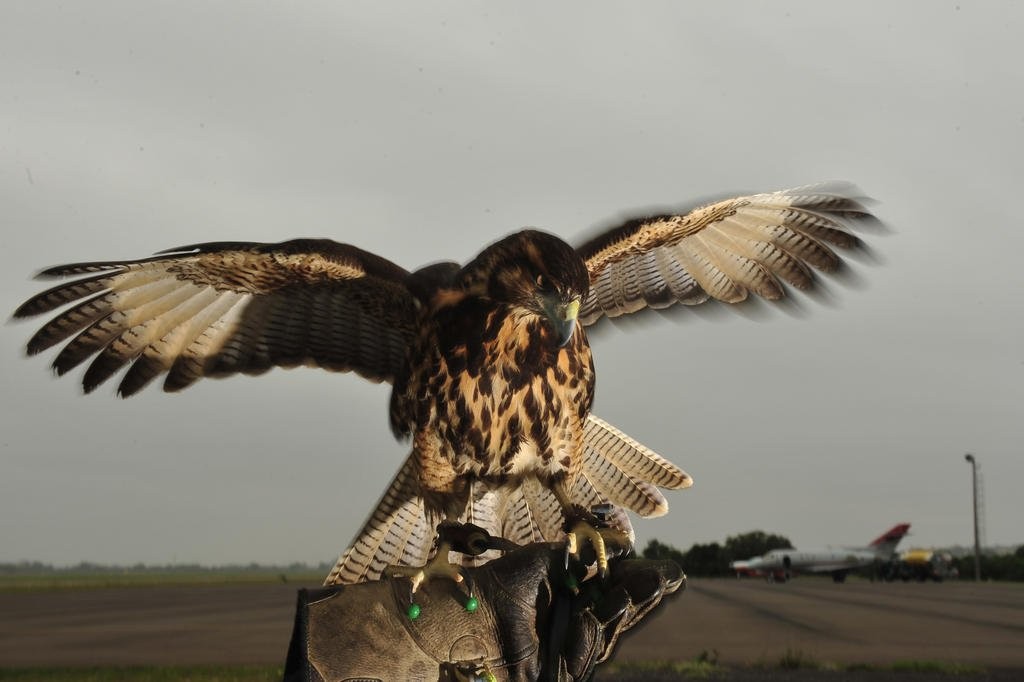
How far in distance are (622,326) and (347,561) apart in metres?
2.52

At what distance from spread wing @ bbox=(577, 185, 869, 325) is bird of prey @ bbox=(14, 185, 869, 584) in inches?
0.4

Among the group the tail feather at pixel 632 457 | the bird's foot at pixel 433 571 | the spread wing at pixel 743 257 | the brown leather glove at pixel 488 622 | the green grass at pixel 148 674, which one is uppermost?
the spread wing at pixel 743 257

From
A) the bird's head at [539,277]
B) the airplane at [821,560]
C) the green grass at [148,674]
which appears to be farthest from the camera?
the airplane at [821,560]

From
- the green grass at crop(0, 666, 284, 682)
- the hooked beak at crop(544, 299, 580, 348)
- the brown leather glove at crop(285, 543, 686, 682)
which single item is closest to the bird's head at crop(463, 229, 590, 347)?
the hooked beak at crop(544, 299, 580, 348)

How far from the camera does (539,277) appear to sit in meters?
4.96

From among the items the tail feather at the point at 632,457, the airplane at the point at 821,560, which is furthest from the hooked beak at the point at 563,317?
the airplane at the point at 821,560

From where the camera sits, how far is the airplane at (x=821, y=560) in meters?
79.8

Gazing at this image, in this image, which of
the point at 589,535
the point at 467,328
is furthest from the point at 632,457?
the point at 467,328

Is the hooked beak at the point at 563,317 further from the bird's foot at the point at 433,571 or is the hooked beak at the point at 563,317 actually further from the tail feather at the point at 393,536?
the tail feather at the point at 393,536

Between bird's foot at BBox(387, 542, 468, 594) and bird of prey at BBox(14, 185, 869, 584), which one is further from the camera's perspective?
bird of prey at BBox(14, 185, 869, 584)

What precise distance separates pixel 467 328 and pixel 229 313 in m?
2.09

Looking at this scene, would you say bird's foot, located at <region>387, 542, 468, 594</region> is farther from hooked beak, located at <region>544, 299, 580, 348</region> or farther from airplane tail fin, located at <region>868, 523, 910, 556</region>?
airplane tail fin, located at <region>868, 523, 910, 556</region>

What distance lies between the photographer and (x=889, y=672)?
2220 centimetres

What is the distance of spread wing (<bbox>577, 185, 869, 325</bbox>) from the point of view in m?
7.09
